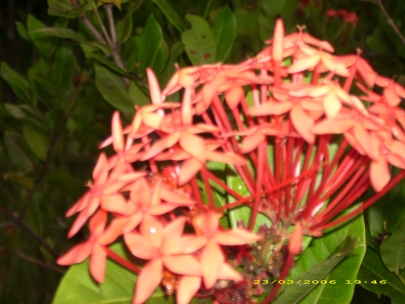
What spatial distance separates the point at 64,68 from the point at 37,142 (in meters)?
0.18

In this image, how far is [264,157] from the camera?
444 mm

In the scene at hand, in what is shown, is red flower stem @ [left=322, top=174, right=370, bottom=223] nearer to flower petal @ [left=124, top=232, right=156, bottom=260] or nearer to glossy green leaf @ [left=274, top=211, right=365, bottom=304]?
glossy green leaf @ [left=274, top=211, right=365, bottom=304]

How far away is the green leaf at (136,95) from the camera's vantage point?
724 millimetres

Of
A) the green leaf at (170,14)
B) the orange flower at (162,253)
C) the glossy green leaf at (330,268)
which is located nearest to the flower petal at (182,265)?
the orange flower at (162,253)

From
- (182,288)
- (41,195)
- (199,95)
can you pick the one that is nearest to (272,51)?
(199,95)

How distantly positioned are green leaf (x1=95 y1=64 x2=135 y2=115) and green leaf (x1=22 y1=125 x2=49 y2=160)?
267 mm

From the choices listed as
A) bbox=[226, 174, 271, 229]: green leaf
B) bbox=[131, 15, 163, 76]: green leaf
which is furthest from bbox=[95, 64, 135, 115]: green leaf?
bbox=[226, 174, 271, 229]: green leaf

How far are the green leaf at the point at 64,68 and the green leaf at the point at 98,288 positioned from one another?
0.49m

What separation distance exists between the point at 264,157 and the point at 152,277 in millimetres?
145

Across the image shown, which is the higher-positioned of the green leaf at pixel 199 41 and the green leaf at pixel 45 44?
the green leaf at pixel 199 41

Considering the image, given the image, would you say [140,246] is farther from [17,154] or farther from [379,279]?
[17,154]

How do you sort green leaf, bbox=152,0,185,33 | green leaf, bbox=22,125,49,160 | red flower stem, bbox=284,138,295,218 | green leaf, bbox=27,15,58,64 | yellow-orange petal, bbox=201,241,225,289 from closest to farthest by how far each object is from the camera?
yellow-orange petal, bbox=201,241,225,289
red flower stem, bbox=284,138,295,218
green leaf, bbox=152,0,185,33
green leaf, bbox=27,15,58,64
green leaf, bbox=22,125,49,160

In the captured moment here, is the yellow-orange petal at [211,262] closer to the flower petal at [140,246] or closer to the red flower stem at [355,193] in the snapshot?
the flower petal at [140,246]

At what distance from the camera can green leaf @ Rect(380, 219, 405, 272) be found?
68cm
